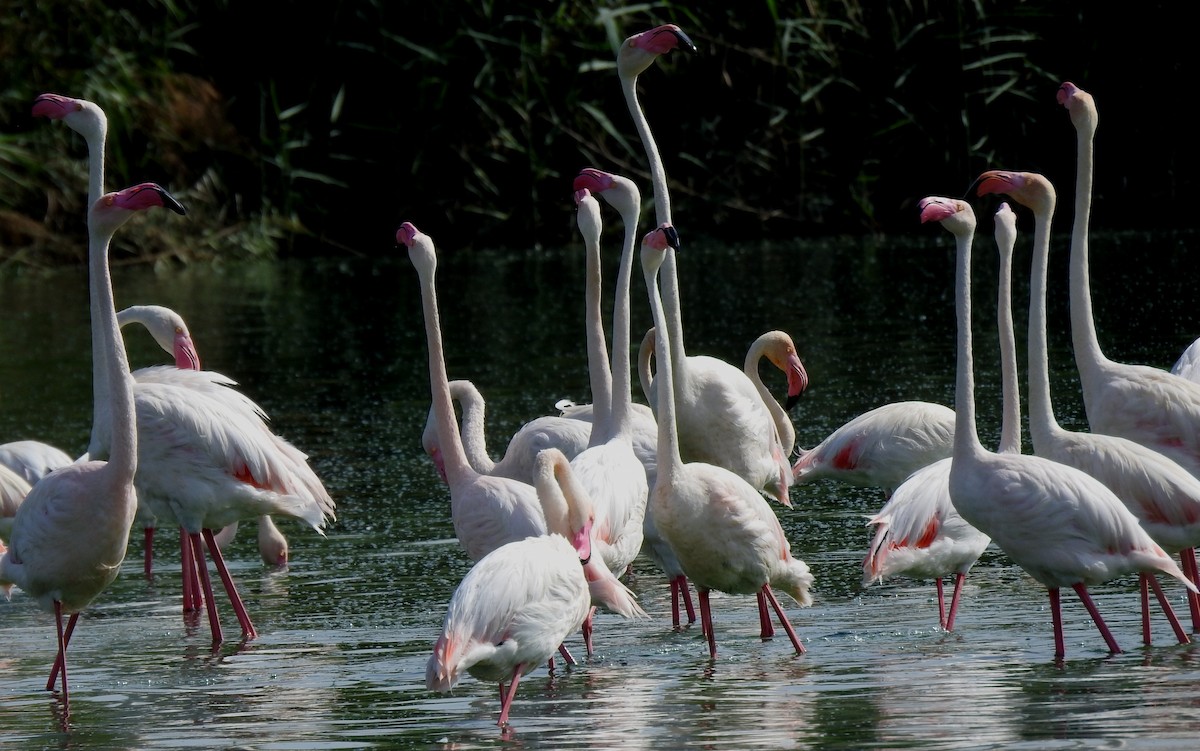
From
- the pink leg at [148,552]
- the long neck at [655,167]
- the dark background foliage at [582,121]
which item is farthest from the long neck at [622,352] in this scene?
the dark background foliage at [582,121]

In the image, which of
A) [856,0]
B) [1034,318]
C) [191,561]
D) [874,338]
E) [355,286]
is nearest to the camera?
[1034,318]

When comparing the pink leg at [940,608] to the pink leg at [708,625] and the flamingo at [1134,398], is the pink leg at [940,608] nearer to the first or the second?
the pink leg at [708,625]

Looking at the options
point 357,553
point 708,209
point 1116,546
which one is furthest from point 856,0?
point 1116,546

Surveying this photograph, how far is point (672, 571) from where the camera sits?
7410 mm

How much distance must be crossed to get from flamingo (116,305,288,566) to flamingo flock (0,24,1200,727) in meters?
0.02

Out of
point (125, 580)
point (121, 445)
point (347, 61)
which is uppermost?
point (347, 61)

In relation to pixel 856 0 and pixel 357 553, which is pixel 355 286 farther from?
pixel 357 553

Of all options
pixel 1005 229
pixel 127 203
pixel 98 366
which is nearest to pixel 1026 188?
pixel 1005 229

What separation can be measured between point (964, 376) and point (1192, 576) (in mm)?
1219

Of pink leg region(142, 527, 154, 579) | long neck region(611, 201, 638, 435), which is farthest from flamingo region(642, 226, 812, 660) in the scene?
pink leg region(142, 527, 154, 579)

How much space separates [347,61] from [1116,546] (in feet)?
61.7

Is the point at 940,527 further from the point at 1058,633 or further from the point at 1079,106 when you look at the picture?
the point at 1079,106

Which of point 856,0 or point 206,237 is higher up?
point 856,0

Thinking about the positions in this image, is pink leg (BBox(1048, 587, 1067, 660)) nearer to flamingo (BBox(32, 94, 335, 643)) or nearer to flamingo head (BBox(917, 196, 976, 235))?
flamingo head (BBox(917, 196, 976, 235))
